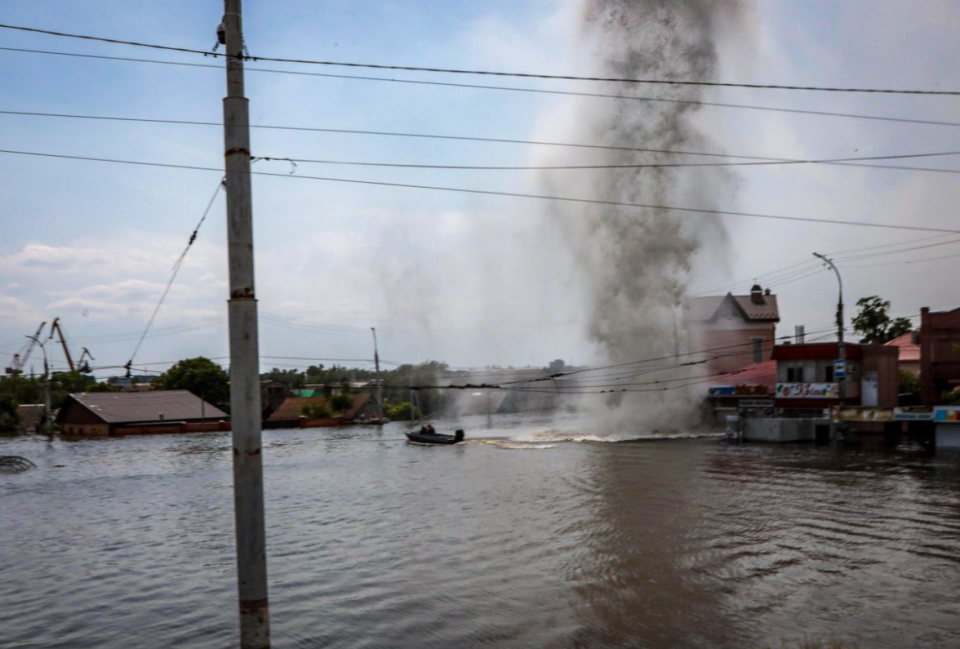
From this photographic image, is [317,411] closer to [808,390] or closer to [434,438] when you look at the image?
[434,438]

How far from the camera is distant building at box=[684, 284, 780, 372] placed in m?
81.2

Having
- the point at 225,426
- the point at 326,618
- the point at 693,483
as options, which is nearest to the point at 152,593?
the point at 326,618

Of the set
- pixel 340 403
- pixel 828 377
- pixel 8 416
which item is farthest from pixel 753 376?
pixel 8 416

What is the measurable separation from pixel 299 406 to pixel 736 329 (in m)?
66.1

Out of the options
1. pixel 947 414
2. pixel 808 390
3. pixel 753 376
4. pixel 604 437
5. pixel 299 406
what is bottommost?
pixel 604 437

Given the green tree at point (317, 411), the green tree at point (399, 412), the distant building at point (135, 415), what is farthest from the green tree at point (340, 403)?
the distant building at point (135, 415)

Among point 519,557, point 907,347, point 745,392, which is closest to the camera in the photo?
point 519,557

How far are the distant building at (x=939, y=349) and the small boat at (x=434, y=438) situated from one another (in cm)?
3859

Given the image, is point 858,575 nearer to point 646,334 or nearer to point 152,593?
point 152,593

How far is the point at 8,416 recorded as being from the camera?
97000mm

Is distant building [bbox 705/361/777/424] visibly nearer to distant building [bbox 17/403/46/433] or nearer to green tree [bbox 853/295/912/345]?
green tree [bbox 853/295/912/345]

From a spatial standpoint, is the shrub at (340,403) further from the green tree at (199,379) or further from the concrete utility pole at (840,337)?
the concrete utility pole at (840,337)

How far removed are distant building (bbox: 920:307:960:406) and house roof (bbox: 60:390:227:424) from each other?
259ft

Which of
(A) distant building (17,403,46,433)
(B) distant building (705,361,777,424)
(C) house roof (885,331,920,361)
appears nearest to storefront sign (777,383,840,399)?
(B) distant building (705,361,777,424)
